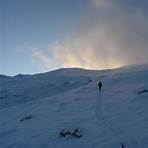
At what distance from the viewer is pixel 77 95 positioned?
5425cm

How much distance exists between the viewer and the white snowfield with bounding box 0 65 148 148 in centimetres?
3331

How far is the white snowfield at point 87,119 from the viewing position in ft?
109

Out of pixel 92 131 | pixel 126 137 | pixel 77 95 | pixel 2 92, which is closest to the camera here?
pixel 126 137

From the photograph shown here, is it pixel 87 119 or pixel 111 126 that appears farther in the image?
pixel 87 119

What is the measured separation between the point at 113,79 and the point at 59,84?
18151 mm

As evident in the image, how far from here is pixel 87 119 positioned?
39406mm

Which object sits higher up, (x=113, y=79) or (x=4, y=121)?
(x=113, y=79)

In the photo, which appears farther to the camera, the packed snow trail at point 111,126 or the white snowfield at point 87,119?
the white snowfield at point 87,119

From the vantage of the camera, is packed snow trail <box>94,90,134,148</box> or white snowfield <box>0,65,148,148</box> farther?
white snowfield <box>0,65,148,148</box>

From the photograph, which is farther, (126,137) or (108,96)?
(108,96)

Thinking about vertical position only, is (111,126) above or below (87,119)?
below

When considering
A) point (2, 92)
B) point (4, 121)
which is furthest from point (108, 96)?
point (2, 92)

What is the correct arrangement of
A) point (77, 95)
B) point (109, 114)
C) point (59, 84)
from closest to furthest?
point (109, 114) → point (77, 95) → point (59, 84)

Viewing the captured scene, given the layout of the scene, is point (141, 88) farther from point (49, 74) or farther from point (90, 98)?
point (49, 74)
